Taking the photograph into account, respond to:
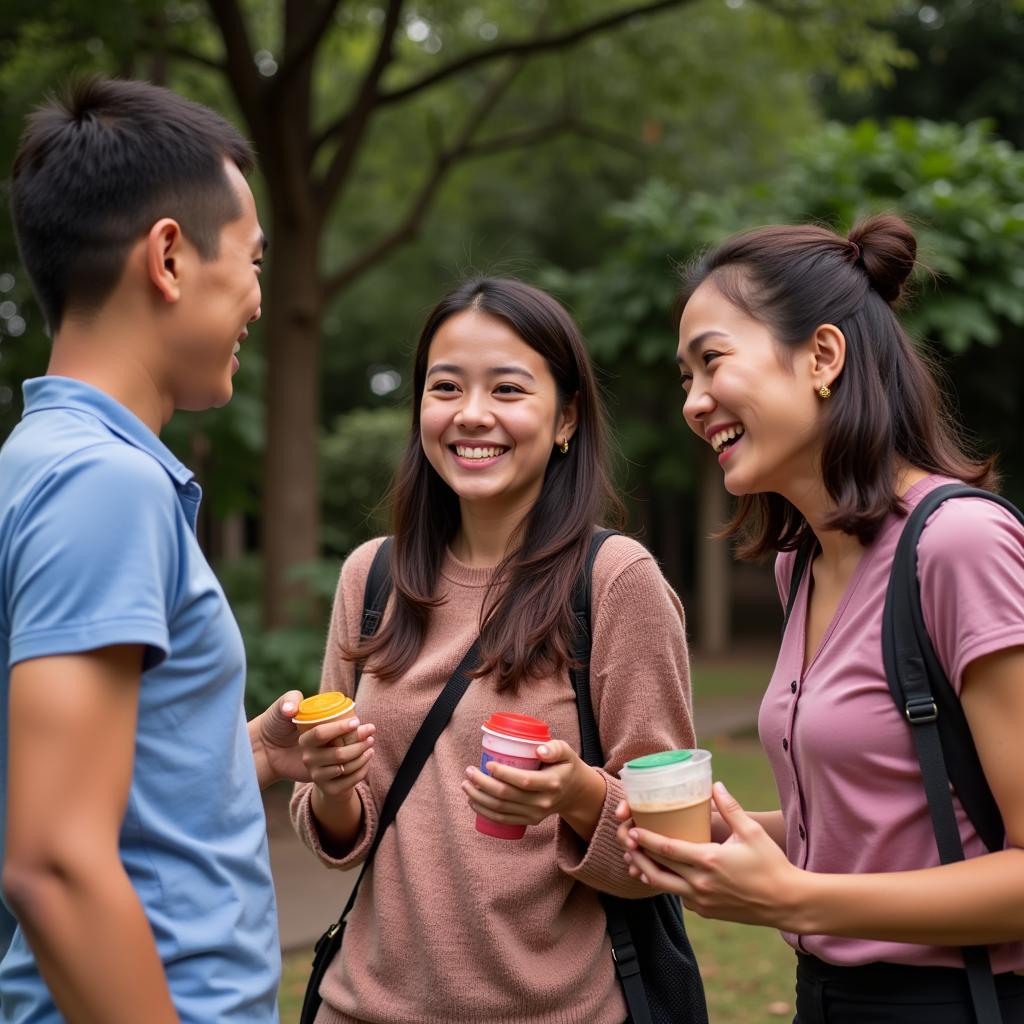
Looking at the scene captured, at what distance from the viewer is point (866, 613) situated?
2.14 m

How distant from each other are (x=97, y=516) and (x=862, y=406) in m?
1.34

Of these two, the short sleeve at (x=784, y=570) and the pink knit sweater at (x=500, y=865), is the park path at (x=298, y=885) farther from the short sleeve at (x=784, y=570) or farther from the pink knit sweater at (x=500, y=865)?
the short sleeve at (x=784, y=570)

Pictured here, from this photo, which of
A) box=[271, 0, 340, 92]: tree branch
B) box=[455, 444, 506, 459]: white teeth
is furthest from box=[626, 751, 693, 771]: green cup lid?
box=[271, 0, 340, 92]: tree branch

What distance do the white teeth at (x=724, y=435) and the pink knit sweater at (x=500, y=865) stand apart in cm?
37

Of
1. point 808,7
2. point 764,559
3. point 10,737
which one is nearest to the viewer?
point 10,737

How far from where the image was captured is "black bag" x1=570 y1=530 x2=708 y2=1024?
99.7 inches

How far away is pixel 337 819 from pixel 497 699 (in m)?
0.43

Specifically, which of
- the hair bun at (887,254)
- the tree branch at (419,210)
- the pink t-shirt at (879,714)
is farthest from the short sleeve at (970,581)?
the tree branch at (419,210)

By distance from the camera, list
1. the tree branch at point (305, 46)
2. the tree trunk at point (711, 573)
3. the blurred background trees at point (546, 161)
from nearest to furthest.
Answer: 1. the tree branch at point (305, 46)
2. the blurred background trees at point (546, 161)
3. the tree trunk at point (711, 573)

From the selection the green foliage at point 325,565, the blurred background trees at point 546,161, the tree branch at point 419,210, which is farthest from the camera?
the tree branch at point 419,210

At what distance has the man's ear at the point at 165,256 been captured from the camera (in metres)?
1.75

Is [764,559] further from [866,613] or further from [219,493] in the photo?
[219,493]

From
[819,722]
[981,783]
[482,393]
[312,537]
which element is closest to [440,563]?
[482,393]

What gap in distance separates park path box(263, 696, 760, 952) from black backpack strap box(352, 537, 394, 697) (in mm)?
3387
